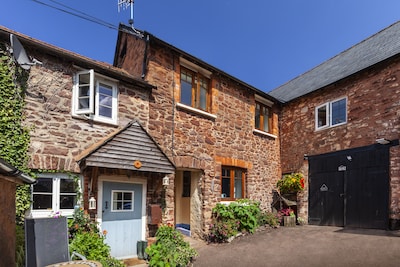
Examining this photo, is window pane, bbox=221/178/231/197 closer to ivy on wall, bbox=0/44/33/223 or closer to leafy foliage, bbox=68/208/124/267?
leafy foliage, bbox=68/208/124/267

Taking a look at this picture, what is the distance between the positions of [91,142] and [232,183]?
233 inches

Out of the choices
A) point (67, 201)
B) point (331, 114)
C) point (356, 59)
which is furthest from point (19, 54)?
point (356, 59)

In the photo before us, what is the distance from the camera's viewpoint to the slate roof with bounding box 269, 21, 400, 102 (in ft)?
37.1

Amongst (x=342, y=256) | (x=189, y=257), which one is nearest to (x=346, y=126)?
(x=342, y=256)

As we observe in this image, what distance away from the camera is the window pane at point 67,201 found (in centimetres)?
712

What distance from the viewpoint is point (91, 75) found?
750cm

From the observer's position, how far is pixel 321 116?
12.9 m

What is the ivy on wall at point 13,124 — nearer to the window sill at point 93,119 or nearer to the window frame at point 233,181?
the window sill at point 93,119

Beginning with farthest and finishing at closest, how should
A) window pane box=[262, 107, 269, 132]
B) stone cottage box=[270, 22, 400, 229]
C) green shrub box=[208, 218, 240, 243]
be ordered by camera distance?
window pane box=[262, 107, 269, 132]
stone cottage box=[270, 22, 400, 229]
green shrub box=[208, 218, 240, 243]

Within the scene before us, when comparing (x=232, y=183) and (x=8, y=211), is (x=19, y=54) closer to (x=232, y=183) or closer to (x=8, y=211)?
(x=8, y=211)

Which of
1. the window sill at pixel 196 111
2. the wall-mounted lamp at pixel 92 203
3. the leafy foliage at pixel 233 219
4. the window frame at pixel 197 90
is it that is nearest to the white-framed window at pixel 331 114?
the leafy foliage at pixel 233 219

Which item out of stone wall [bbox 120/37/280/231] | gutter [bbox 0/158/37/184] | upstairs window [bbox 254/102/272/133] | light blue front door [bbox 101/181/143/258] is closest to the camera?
gutter [bbox 0/158/37/184]

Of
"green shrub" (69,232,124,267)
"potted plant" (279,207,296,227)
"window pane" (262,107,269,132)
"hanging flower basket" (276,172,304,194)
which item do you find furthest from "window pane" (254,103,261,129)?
"green shrub" (69,232,124,267)

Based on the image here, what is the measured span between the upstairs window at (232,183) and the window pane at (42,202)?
20.3 ft
